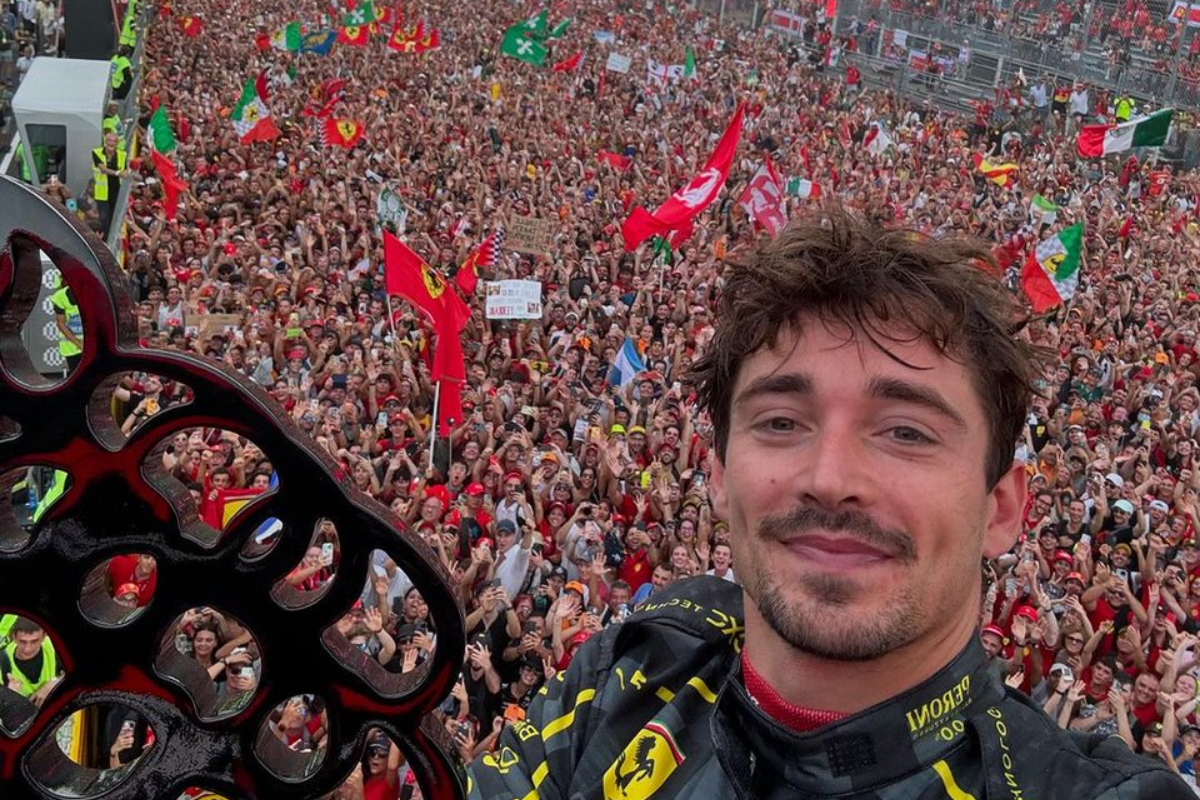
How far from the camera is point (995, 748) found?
4.83ft

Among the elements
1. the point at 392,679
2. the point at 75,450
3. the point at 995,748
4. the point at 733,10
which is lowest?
the point at 733,10

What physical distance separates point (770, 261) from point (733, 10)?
42094mm

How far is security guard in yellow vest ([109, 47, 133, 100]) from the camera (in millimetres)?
18453

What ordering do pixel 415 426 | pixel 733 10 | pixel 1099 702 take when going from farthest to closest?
pixel 733 10 → pixel 415 426 → pixel 1099 702

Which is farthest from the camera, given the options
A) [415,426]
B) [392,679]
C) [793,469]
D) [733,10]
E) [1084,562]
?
[733,10]

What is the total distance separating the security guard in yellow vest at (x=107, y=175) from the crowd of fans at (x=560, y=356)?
47 cm

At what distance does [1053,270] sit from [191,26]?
739 inches

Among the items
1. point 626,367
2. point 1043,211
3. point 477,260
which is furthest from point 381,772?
point 1043,211

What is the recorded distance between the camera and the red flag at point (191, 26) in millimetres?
24844

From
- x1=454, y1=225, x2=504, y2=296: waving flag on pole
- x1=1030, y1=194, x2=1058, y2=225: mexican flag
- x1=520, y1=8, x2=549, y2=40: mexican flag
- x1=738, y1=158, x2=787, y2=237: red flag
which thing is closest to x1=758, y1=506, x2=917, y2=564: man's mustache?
x1=454, y1=225, x2=504, y2=296: waving flag on pole

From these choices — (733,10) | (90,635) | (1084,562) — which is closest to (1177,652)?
(1084,562)

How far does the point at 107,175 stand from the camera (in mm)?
14648

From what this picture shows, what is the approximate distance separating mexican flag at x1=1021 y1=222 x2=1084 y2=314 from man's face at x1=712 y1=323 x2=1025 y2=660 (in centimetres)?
1175

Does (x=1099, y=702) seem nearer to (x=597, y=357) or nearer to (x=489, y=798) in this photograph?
(x=489, y=798)
